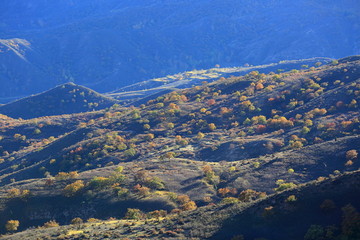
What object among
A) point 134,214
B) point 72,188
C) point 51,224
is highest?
point 72,188

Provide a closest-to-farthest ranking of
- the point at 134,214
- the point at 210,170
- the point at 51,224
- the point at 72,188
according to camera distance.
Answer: the point at 51,224, the point at 134,214, the point at 72,188, the point at 210,170

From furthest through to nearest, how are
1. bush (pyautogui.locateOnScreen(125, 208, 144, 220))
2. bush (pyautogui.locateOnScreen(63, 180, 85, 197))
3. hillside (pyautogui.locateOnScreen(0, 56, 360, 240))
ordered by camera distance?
bush (pyautogui.locateOnScreen(63, 180, 85, 197)) → bush (pyautogui.locateOnScreen(125, 208, 144, 220)) → hillside (pyautogui.locateOnScreen(0, 56, 360, 240))

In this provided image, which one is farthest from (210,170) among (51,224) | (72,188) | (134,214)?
(51,224)

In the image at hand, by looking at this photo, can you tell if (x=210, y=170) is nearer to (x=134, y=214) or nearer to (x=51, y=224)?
(x=134, y=214)

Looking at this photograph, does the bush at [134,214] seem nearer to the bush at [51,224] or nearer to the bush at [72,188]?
the bush at [51,224]

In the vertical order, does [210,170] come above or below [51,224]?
above

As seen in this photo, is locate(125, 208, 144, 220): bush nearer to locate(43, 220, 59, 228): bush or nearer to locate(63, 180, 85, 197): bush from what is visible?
locate(43, 220, 59, 228): bush

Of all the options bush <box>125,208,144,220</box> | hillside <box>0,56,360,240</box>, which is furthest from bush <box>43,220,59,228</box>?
bush <box>125,208,144,220</box>

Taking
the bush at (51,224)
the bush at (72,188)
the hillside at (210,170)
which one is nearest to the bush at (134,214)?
the hillside at (210,170)
